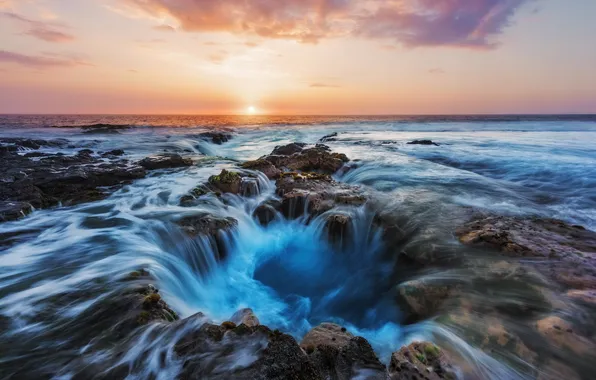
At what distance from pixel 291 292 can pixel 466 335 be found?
3441 mm

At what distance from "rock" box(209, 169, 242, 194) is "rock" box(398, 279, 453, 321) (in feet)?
22.1

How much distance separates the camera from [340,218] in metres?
7.83

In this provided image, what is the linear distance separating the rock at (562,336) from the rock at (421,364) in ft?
5.66

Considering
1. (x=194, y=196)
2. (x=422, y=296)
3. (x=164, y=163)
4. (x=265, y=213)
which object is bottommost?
(x=265, y=213)

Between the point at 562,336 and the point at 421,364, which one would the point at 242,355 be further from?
the point at 562,336

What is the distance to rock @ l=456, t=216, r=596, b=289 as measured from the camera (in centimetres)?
505

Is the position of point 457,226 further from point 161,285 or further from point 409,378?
point 161,285

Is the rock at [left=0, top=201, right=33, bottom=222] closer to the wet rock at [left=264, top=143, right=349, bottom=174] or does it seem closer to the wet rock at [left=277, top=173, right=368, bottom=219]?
the wet rock at [left=277, top=173, right=368, bottom=219]

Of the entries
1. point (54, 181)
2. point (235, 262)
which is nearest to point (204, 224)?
point (235, 262)

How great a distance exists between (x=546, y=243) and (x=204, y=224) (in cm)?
752

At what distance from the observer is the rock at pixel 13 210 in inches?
291

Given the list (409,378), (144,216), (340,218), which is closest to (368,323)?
(409,378)

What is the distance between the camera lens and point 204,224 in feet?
24.5

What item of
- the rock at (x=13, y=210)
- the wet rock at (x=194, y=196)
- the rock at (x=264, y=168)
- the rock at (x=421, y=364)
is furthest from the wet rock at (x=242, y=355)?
the rock at (x=264, y=168)
